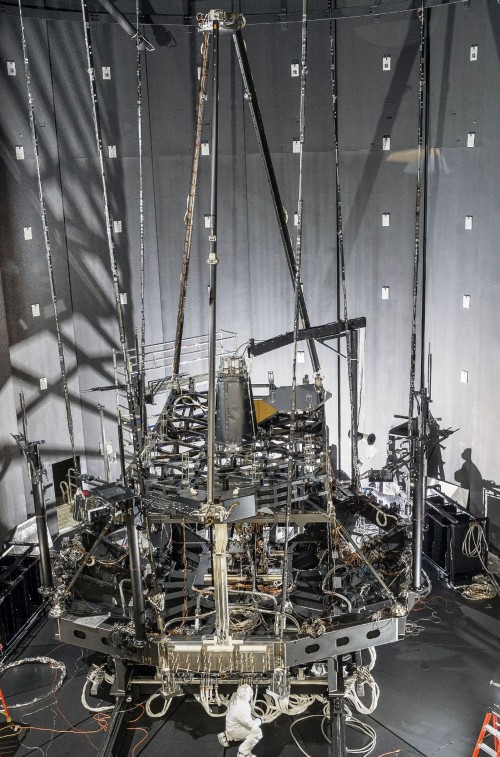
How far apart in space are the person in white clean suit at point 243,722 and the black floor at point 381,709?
0.97 ft

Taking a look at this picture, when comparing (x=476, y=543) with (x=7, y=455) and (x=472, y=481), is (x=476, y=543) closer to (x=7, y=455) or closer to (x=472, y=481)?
(x=472, y=481)

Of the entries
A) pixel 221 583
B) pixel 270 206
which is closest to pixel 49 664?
pixel 221 583

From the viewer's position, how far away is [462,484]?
12.2 meters

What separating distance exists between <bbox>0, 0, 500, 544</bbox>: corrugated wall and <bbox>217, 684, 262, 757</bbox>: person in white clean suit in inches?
235

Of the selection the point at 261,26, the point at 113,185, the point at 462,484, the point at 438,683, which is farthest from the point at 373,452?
the point at 261,26

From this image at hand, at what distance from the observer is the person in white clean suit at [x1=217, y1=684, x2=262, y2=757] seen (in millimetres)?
7156

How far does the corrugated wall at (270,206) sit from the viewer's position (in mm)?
11648

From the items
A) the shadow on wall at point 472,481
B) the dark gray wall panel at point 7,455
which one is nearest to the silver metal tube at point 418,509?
the shadow on wall at point 472,481

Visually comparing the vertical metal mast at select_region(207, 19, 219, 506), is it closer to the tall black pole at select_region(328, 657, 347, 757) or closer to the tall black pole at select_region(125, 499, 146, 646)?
the tall black pole at select_region(125, 499, 146, 646)

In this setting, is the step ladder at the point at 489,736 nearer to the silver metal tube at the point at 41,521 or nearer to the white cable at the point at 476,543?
the white cable at the point at 476,543

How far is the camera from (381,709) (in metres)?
8.06

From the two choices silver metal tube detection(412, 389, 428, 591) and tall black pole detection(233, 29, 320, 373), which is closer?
silver metal tube detection(412, 389, 428, 591)

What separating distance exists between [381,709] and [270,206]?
27.6 feet

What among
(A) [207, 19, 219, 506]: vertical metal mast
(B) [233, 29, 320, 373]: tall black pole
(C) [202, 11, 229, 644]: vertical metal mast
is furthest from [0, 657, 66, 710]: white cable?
(B) [233, 29, 320, 373]: tall black pole
